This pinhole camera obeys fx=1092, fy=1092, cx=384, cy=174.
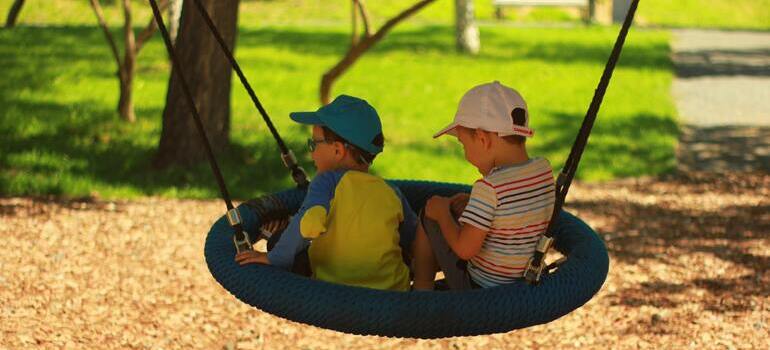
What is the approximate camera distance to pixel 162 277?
6.39m

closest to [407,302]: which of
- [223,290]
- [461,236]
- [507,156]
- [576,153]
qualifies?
[461,236]

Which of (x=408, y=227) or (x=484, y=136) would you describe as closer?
(x=484, y=136)

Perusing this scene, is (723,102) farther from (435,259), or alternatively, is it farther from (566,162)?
(566,162)

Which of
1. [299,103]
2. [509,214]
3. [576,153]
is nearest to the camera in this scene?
[576,153]

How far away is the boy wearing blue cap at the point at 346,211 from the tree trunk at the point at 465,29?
13.8 metres

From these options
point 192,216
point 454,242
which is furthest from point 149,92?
point 454,242

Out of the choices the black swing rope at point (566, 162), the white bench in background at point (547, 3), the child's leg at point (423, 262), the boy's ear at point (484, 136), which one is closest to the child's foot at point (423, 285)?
the child's leg at point (423, 262)

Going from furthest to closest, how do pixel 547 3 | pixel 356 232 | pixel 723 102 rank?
pixel 547 3
pixel 723 102
pixel 356 232

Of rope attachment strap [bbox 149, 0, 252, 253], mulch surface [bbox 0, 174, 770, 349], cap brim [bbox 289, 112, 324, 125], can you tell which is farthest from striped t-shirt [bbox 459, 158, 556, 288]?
mulch surface [bbox 0, 174, 770, 349]

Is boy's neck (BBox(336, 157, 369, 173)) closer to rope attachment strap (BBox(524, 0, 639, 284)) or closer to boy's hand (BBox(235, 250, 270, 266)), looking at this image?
boy's hand (BBox(235, 250, 270, 266))

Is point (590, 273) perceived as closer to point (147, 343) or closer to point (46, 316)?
point (147, 343)

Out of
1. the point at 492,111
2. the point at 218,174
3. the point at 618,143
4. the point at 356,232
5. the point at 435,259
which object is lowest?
the point at 618,143

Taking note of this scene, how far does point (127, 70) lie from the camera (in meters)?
9.46

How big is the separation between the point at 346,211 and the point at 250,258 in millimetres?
361
